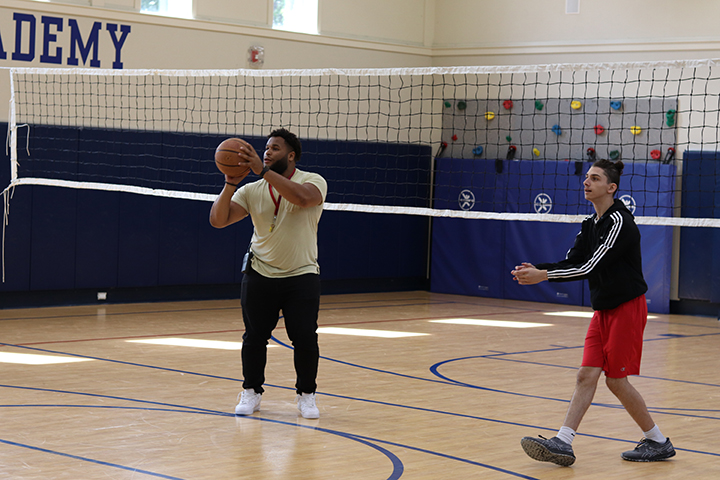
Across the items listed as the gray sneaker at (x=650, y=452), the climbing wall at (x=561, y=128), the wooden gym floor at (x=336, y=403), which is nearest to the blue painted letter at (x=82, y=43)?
the wooden gym floor at (x=336, y=403)

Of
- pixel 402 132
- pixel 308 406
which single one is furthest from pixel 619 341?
pixel 402 132

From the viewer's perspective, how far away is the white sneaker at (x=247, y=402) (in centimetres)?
553

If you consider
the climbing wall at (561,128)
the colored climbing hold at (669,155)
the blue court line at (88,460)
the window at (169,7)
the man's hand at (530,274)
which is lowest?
the blue court line at (88,460)

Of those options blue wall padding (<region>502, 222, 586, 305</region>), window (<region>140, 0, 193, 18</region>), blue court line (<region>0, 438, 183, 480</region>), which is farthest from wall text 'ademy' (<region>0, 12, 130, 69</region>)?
blue court line (<region>0, 438, 183, 480</region>)

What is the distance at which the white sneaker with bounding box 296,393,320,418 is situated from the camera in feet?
18.0

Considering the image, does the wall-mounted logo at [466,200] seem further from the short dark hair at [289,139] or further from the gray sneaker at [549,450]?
the gray sneaker at [549,450]

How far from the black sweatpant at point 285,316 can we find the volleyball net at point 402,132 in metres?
4.79

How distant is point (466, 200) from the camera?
14.1m

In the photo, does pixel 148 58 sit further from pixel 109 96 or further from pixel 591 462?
pixel 591 462

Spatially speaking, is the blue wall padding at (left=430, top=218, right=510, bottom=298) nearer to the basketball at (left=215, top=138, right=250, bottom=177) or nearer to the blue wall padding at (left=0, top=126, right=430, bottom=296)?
the blue wall padding at (left=0, top=126, right=430, bottom=296)

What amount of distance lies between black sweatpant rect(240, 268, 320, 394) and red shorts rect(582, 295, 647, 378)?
1.53 metres

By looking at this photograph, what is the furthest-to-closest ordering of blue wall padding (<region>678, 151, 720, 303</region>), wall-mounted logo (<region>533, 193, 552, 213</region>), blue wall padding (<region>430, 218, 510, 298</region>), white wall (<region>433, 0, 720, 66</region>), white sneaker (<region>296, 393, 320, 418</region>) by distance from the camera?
blue wall padding (<region>430, 218, 510, 298</region>) → wall-mounted logo (<region>533, 193, 552, 213</region>) → white wall (<region>433, 0, 720, 66</region>) → blue wall padding (<region>678, 151, 720, 303</region>) → white sneaker (<region>296, 393, 320, 418</region>)

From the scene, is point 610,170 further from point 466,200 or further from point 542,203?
point 466,200

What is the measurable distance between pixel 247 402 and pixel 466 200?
8912 millimetres
